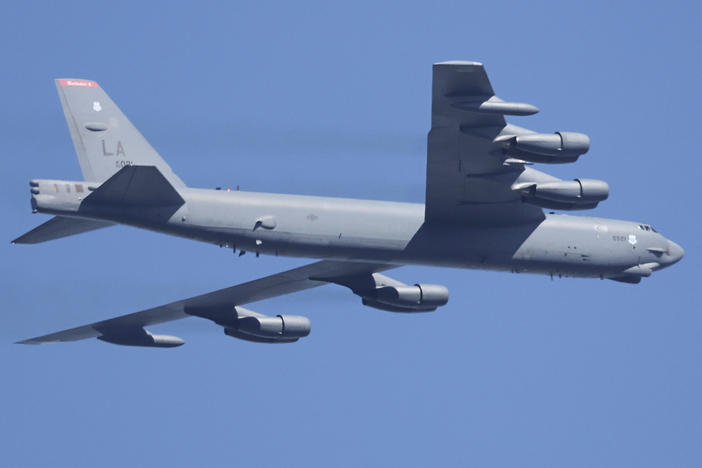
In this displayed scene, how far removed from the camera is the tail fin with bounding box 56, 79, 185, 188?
106 feet

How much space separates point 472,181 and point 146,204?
7044 millimetres

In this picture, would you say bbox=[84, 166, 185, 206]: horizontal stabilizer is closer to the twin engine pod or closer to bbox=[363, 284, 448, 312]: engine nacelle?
the twin engine pod

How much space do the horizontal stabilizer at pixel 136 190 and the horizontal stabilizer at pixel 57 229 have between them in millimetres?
960

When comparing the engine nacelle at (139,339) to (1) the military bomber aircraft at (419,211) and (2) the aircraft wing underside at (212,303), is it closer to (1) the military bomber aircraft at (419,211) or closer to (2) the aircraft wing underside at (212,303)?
(2) the aircraft wing underside at (212,303)

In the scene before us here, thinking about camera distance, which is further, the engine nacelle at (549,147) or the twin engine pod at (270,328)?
the twin engine pod at (270,328)

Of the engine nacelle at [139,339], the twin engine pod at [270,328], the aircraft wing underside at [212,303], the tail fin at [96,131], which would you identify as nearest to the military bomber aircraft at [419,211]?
the tail fin at [96,131]

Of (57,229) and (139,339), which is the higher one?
(57,229)

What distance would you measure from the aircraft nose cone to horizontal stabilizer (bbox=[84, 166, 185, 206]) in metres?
12.2

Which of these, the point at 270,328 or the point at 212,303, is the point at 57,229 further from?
the point at 270,328

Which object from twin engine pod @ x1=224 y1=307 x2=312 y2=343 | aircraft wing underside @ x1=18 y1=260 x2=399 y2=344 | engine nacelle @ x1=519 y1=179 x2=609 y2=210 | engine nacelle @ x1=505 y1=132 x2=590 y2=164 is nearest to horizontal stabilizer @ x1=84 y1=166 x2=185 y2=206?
aircraft wing underside @ x1=18 y1=260 x2=399 y2=344

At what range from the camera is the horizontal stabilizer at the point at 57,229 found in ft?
104

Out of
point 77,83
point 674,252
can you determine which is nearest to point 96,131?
point 77,83

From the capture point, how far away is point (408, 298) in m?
36.0

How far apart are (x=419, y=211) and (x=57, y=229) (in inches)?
314
